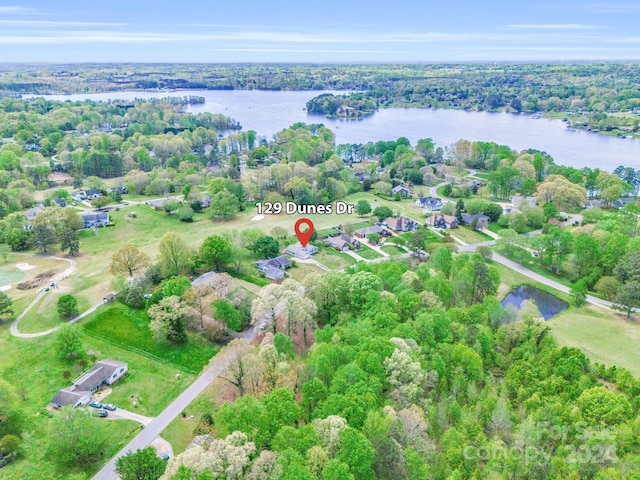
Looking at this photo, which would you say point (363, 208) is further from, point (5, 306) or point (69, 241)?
point (5, 306)

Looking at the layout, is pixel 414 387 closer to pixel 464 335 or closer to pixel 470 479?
pixel 470 479

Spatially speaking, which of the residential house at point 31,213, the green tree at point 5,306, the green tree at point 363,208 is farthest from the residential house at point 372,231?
the residential house at point 31,213

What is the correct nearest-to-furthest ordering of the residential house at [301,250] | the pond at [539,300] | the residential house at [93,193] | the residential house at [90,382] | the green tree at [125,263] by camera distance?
the residential house at [90,382] → the green tree at [125,263] → the pond at [539,300] → the residential house at [301,250] → the residential house at [93,193]

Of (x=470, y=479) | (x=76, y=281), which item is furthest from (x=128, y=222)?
(x=470, y=479)

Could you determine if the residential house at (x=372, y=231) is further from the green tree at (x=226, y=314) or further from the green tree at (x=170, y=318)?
the green tree at (x=170, y=318)

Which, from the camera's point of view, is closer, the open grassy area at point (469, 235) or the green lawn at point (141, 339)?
the green lawn at point (141, 339)

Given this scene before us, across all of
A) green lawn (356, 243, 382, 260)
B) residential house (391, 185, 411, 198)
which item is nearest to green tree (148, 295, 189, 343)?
green lawn (356, 243, 382, 260)
